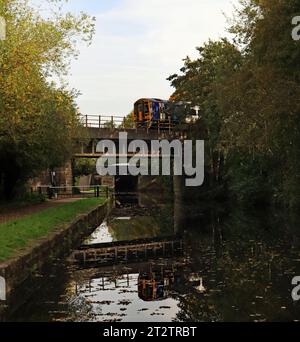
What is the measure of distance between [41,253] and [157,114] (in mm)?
39016

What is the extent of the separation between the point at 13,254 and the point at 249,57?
49.8ft

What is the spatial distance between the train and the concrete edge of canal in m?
28.0

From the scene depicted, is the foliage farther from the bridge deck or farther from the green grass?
the green grass

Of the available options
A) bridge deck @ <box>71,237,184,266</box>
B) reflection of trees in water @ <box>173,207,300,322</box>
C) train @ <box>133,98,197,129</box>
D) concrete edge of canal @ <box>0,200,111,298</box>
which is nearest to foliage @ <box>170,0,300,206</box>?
reflection of trees in water @ <box>173,207,300,322</box>

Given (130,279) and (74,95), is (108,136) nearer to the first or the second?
(74,95)

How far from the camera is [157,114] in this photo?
53.2 meters

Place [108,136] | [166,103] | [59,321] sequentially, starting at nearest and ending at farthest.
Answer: [59,321]
[108,136]
[166,103]

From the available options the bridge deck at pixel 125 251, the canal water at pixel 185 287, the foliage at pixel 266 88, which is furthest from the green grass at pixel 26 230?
the foliage at pixel 266 88

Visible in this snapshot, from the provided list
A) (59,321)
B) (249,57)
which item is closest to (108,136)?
(249,57)

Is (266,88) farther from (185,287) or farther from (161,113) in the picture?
(161,113)

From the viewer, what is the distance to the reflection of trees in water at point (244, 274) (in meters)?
9.49

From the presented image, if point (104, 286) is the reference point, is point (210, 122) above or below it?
above

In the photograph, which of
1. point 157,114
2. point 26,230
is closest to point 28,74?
point 26,230

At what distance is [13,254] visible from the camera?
12.9m
